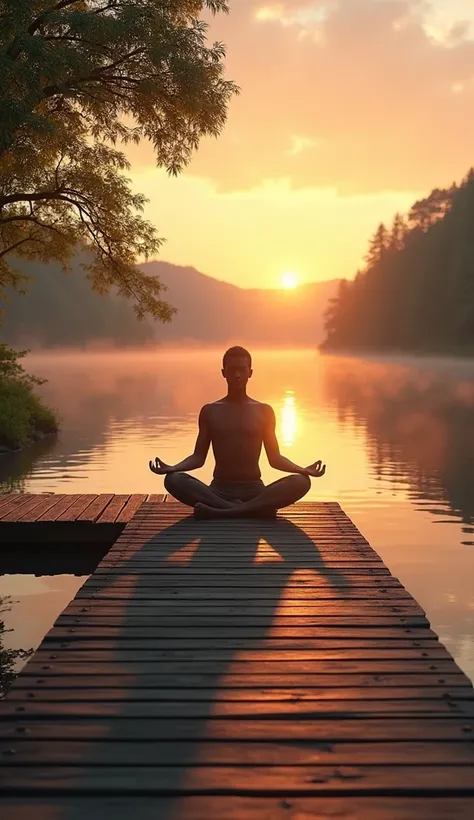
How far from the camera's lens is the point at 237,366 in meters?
10.7

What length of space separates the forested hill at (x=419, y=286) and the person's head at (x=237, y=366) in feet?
299

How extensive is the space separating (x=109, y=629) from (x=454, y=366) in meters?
91.9

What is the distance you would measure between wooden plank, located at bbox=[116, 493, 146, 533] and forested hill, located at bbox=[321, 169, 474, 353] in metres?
88.5

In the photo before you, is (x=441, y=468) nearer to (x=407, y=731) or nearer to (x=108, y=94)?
(x=108, y=94)

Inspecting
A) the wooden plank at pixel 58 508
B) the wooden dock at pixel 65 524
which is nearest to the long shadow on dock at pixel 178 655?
the wooden dock at pixel 65 524

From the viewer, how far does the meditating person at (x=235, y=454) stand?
424 inches

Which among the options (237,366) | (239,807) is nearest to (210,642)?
(239,807)

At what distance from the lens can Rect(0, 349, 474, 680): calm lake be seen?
11.7m

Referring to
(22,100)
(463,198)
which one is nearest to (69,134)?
(22,100)

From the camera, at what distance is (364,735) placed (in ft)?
14.0

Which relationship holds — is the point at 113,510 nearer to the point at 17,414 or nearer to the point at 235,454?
the point at 235,454

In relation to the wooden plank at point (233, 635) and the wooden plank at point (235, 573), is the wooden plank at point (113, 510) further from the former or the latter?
the wooden plank at point (233, 635)

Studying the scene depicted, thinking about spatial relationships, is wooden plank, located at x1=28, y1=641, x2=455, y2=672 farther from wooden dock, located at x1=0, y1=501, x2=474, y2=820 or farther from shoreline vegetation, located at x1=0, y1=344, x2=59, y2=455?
shoreline vegetation, located at x1=0, y1=344, x2=59, y2=455

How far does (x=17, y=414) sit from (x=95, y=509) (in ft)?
60.6
